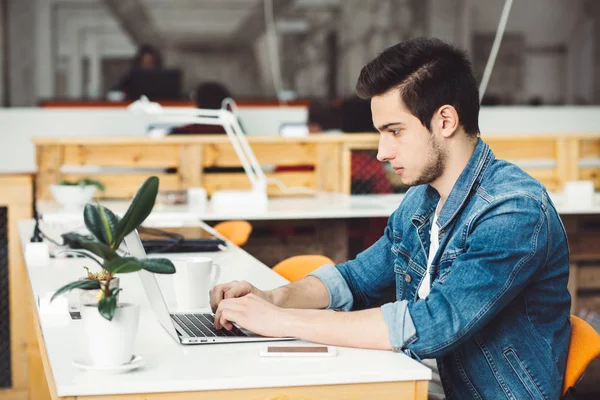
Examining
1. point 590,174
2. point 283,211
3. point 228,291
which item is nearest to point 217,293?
point 228,291

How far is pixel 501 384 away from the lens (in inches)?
59.9

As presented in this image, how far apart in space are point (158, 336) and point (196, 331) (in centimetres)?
7

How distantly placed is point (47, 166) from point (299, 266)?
232 cm

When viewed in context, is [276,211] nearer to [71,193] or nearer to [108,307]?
[71,193]

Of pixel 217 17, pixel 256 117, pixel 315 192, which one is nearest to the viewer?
pixel 315 192

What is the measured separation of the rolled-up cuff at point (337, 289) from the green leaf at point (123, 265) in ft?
2.49

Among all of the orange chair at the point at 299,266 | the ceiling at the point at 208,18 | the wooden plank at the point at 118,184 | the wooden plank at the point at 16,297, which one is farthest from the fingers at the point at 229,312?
the ceiling at the point at 208,18

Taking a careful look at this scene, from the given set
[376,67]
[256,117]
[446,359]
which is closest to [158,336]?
[446,359]

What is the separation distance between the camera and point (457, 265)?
1501 mm

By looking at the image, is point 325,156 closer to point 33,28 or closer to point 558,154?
point 558,154

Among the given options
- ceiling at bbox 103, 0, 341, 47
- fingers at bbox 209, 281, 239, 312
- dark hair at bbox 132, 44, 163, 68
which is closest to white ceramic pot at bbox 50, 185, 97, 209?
fingers at bbox 209, 281, 239, 312

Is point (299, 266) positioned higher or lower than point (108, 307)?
lower

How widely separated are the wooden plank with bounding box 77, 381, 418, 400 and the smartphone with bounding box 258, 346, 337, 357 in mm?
101

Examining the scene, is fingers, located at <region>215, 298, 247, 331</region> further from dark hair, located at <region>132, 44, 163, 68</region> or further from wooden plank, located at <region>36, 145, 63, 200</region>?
dark hair, located at <region>132, 44, 163, 68</region>
